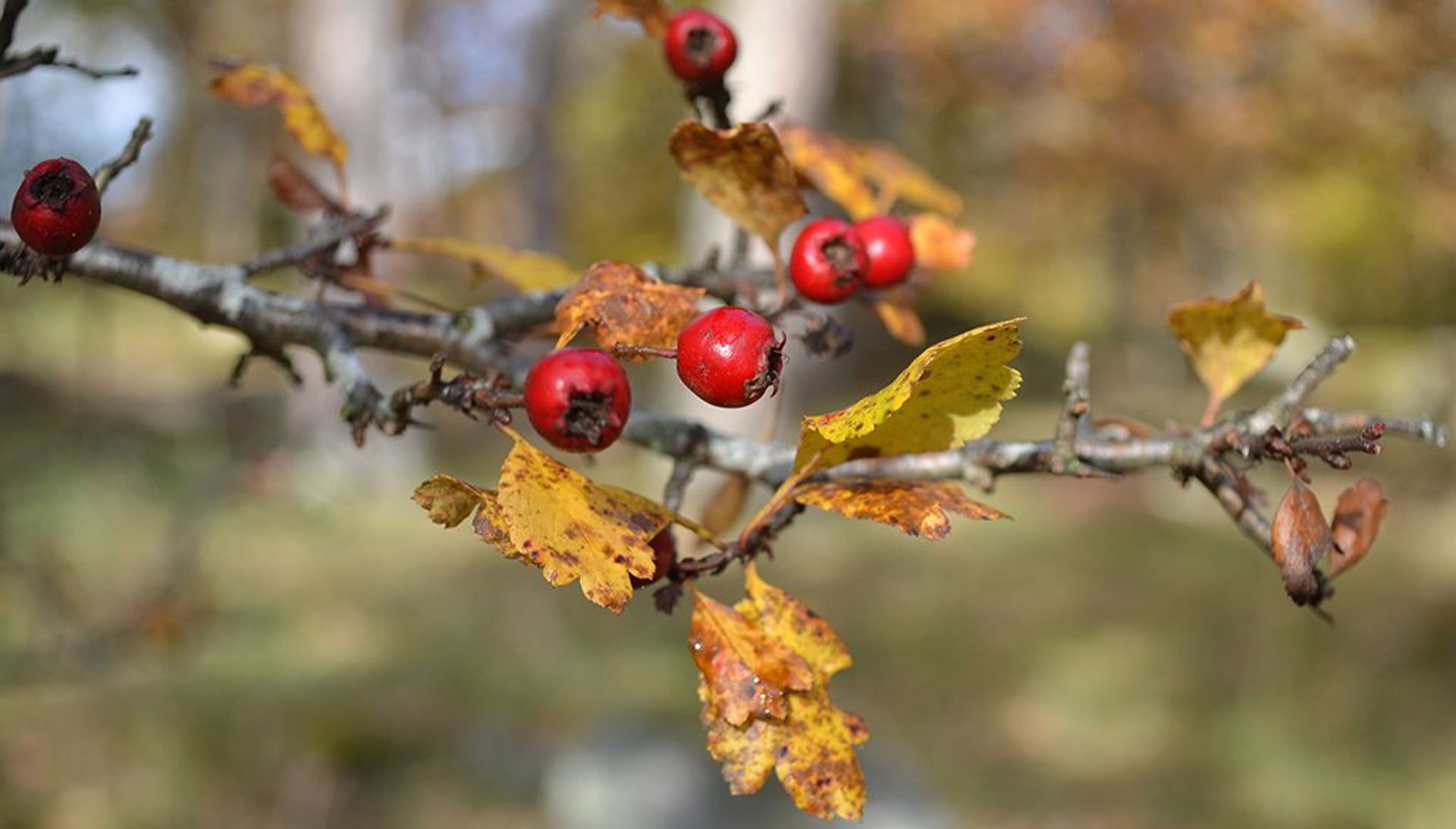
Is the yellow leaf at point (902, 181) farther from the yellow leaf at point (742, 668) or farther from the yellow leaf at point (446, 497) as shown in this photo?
the yellow leaf at point (446, 497)

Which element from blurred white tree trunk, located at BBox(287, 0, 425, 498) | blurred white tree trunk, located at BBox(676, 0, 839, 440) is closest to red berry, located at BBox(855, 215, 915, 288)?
blurred white tree trunk, located at BBox(676, 0, 839, 440)

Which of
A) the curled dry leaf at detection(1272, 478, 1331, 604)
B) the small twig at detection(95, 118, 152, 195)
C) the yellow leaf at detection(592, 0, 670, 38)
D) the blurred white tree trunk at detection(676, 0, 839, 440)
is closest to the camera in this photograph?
the curled dry leaf at detection(1272, 478, 1331, 604)

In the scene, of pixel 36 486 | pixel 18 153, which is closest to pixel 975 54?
pixel 36 486

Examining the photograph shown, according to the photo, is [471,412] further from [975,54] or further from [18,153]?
[975,54]

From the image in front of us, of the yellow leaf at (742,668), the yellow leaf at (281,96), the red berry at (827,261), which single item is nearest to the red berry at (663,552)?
the yellow leaf at (742,668)

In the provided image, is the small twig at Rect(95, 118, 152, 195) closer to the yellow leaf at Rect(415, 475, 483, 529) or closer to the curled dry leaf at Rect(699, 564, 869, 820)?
the yellow leaf at Rect(415, 475, 483, 529)

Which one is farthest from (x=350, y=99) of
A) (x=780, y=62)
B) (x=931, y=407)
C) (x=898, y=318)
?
(x=931, y=407)
